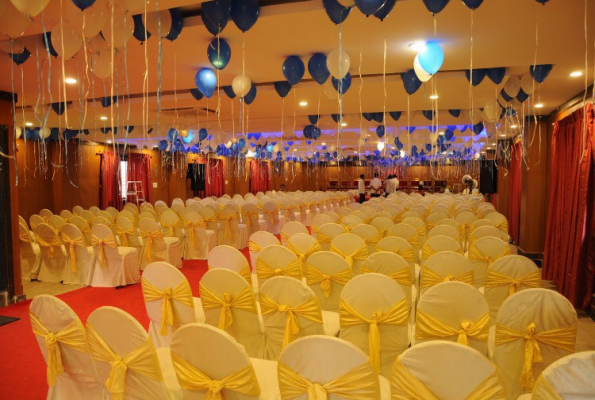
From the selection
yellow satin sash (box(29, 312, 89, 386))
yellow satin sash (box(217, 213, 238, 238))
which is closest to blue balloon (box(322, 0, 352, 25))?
yellow satin sash (box(29, 312, 89, 386))

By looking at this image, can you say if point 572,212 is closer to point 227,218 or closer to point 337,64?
point 337,64

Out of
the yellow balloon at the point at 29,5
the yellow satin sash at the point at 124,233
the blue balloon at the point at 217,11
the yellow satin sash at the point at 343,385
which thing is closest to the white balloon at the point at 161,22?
the blue balloon at the point at 217,11

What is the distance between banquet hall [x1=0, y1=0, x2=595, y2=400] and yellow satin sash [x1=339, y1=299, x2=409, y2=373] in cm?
1

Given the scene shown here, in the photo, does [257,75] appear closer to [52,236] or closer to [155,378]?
[52,236]

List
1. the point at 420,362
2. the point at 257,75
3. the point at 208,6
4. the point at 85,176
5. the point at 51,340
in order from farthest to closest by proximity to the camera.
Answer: the point at 85,176 < the point at 257,75 < the point at 208,6 < the point at 51,340 < the point at 420,362

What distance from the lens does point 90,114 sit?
9.33 meters

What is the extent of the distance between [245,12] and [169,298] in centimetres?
244

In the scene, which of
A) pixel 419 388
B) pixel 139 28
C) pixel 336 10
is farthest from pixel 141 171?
pixel 419 388

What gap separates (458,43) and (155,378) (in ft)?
14.5

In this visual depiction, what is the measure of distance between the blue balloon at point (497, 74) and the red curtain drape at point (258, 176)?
17.6 metres

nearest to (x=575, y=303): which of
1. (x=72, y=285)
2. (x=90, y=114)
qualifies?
(x=72, y=285)

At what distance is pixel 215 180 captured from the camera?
1917 cm

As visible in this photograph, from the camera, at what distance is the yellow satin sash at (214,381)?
5.61ft

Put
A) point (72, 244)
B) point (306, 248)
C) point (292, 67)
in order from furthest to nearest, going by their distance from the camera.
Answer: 1. point (72, 244)
2. point (292, 67)
3. point (306, 248)
